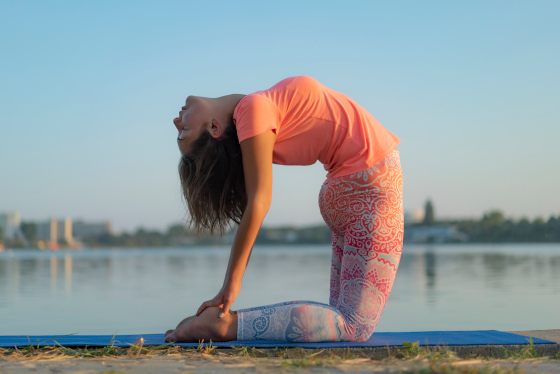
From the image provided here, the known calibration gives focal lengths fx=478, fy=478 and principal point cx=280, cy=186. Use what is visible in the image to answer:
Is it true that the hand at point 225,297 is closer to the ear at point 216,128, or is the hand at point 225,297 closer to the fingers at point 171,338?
the fingers at point 171,338

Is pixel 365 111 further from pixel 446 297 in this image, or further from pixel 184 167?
pixel 446 297

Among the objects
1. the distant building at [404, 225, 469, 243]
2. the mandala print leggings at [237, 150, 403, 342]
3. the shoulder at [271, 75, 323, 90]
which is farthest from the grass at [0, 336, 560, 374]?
the distant building at [404, 225, 469, 243]

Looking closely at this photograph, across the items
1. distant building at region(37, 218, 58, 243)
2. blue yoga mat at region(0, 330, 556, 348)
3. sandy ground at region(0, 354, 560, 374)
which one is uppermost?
sandy ground at region(0, 354, 560, 374)

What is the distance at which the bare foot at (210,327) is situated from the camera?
1.97 meters

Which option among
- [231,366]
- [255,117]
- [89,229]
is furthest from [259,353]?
[89,229]

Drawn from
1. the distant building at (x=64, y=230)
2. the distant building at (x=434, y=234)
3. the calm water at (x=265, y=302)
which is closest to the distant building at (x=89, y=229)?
the distant building at (x=64, y=230)

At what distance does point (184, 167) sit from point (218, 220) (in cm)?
29

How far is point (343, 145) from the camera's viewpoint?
2.04 m

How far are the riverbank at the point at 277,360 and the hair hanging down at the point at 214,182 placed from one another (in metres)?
0.58

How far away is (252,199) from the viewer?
6.08 ft

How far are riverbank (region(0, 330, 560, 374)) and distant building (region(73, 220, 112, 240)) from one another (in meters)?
83.0

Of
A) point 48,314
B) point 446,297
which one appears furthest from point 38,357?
point 446,297

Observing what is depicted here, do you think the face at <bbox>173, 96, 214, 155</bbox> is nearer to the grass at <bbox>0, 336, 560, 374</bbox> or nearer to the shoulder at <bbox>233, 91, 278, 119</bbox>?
the shoulder at <bbox>233, 91, 278, 119</bbox>

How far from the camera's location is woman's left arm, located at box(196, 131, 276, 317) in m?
1.86
